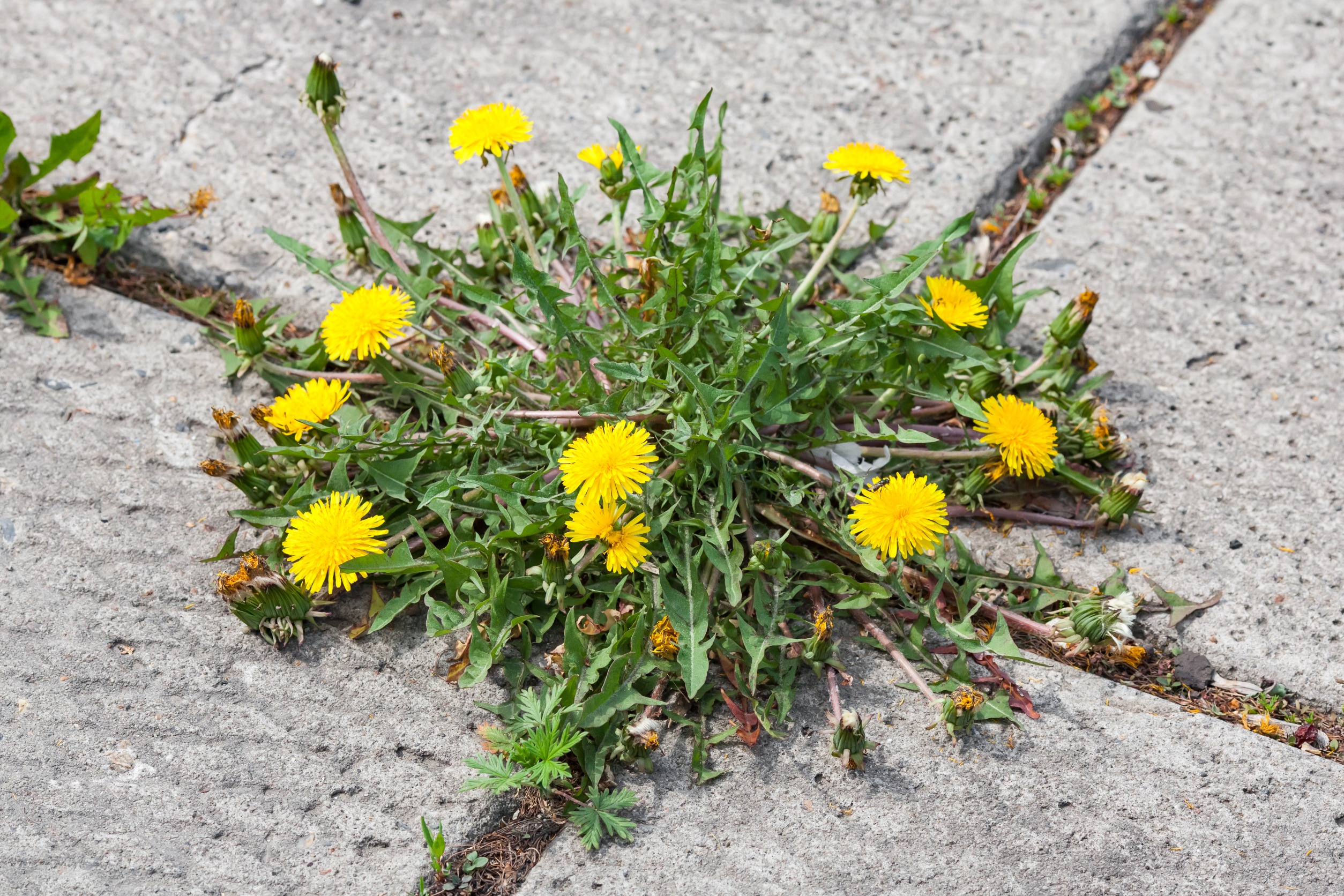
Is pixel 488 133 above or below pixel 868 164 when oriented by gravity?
above

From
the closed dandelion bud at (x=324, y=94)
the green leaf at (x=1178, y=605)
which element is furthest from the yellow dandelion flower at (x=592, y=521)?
the green leaf at (x=1178, y=605)

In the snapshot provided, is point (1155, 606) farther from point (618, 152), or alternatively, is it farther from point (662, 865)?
point (618, 152)

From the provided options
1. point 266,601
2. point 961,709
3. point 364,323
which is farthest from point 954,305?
point 266,601

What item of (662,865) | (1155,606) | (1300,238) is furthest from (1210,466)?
(662,865)

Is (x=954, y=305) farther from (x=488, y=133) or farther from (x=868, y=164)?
(x=488, y=133)

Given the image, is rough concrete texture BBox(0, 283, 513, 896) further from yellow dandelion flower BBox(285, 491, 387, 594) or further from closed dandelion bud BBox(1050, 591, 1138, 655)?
closed dandelion bud BBox(1050, 591, 1138, 655)

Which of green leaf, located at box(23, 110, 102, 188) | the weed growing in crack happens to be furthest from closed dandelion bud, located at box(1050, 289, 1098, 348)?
Result: green leaf, located at box(23, 110, 102, 188)

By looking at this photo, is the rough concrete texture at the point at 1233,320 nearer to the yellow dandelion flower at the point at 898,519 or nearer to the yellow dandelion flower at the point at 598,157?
the yellow dandelion flower at the point at 898,519
